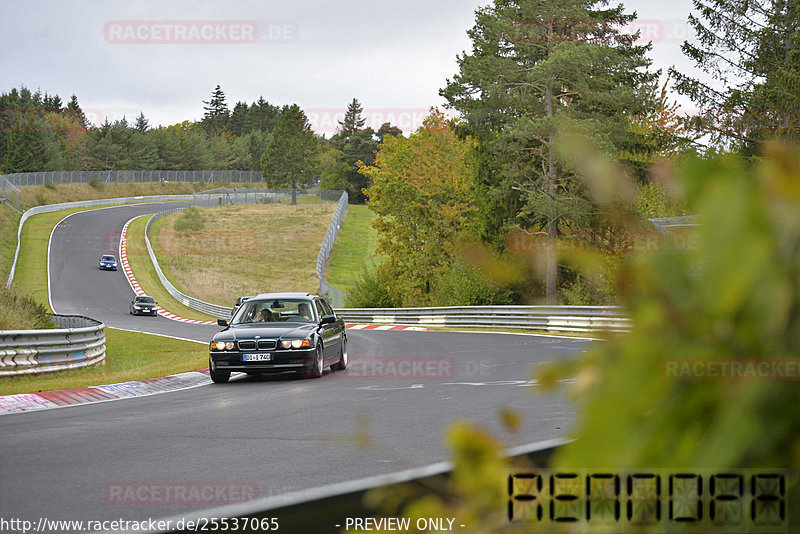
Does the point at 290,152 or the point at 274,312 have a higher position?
the point at 290,152

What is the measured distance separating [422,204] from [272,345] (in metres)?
50.3

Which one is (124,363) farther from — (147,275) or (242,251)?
(242,251)

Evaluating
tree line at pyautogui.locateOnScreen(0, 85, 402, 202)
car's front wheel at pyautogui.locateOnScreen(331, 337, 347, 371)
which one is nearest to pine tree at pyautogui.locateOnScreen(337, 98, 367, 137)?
tree line at pyautogui.locateOnScreen(0, 85, 402, 202)

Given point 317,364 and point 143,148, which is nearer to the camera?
point 317,364

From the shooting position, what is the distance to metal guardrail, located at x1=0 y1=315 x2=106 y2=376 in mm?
15578

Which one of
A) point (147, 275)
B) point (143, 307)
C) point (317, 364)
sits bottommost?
point (143, 307)

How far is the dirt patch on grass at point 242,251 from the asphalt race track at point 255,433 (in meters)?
51.9

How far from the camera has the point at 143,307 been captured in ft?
178

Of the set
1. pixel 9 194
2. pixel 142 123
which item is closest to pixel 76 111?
pixel 142 123

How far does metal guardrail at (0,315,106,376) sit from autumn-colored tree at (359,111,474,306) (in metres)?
42.0

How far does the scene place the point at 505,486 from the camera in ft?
3.86

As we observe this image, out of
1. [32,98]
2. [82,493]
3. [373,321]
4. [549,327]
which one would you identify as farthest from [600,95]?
[32,98]

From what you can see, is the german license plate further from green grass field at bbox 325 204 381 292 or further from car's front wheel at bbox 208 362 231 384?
green grass field at bbox 325 204 381 292
